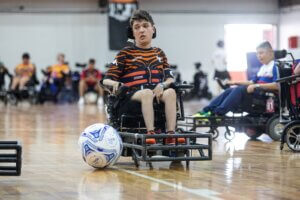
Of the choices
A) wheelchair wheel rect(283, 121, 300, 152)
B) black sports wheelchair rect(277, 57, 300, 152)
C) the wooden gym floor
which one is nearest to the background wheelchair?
the wooden gym floor

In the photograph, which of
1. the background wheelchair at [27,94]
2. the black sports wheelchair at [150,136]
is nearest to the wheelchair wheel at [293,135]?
the black sports wheelchair at [150,136]

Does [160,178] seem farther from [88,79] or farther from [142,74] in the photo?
[88,79]

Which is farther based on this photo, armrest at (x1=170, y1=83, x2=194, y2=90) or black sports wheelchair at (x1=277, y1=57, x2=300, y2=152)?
black sports wheelchair at (x1=277, y1=57, x2=300, y2=152)

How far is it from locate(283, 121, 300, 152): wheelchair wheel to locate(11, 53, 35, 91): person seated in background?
1353 cm

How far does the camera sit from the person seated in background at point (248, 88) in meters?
7.75

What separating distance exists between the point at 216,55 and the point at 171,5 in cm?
421

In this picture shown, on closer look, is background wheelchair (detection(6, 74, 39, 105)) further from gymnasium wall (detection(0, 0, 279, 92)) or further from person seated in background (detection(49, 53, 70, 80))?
gymnasium wall (detection(0, 0, 279, 92))

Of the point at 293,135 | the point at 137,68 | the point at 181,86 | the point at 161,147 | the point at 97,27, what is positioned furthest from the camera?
the point at 97,27

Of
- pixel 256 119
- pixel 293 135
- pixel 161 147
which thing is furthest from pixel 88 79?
pixel 161 147

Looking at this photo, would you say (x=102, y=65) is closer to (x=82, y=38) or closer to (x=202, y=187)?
(x=82, y=38)

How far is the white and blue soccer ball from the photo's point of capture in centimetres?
491

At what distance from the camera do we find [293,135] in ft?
20.9

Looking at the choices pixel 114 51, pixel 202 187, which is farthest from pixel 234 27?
pixel 202 187

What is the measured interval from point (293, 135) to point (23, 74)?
1388 cm
